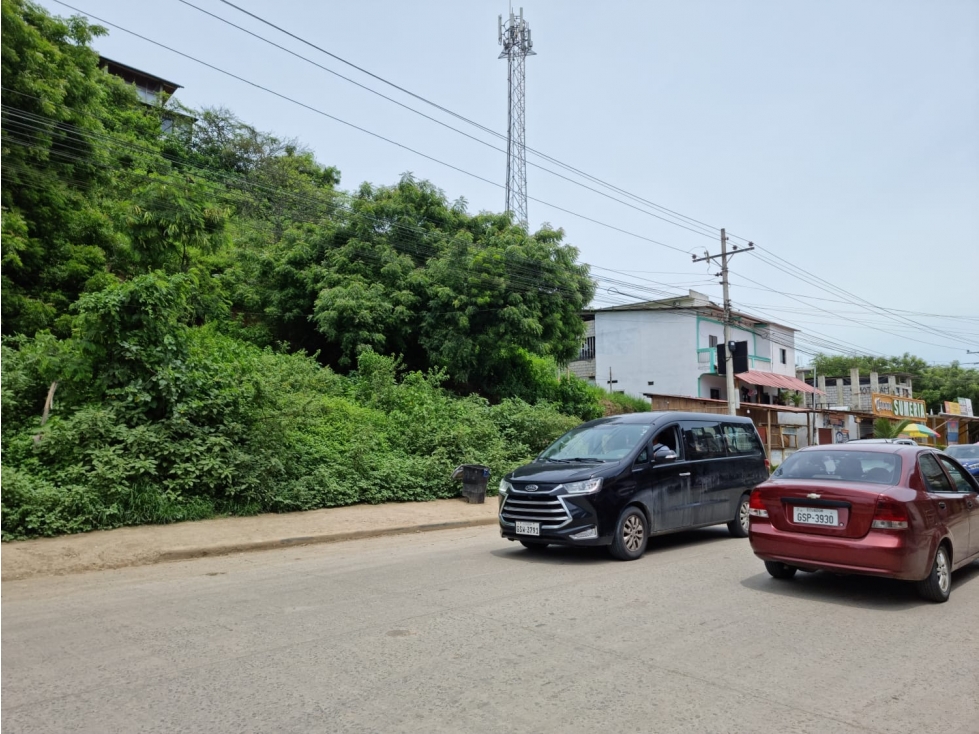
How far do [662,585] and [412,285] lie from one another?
17.1 m

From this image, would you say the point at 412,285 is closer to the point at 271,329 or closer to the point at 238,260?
the point at 271,329

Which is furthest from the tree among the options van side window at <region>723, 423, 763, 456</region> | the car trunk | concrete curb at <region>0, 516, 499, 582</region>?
the car trunk

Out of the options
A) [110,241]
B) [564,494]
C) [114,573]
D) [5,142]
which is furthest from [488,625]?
[110,241]

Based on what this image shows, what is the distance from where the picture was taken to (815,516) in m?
6.75

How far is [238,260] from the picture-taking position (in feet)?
87.7

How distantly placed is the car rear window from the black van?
2010 mm

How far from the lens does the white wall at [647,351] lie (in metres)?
37.4

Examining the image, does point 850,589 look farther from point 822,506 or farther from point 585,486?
point 585,486

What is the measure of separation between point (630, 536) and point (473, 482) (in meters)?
6.74

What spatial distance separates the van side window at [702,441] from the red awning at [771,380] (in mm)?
26970

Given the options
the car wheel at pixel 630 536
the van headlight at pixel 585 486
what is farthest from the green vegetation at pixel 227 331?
the car wheel at pixel 630 536

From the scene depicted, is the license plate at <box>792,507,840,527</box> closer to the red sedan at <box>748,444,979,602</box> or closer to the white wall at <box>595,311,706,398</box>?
the red sedan at <box>748,444,979,602</box>

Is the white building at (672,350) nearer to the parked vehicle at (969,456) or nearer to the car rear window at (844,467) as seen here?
the parked vehicle at (969,456)

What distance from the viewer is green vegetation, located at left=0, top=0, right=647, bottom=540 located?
37.1ft
